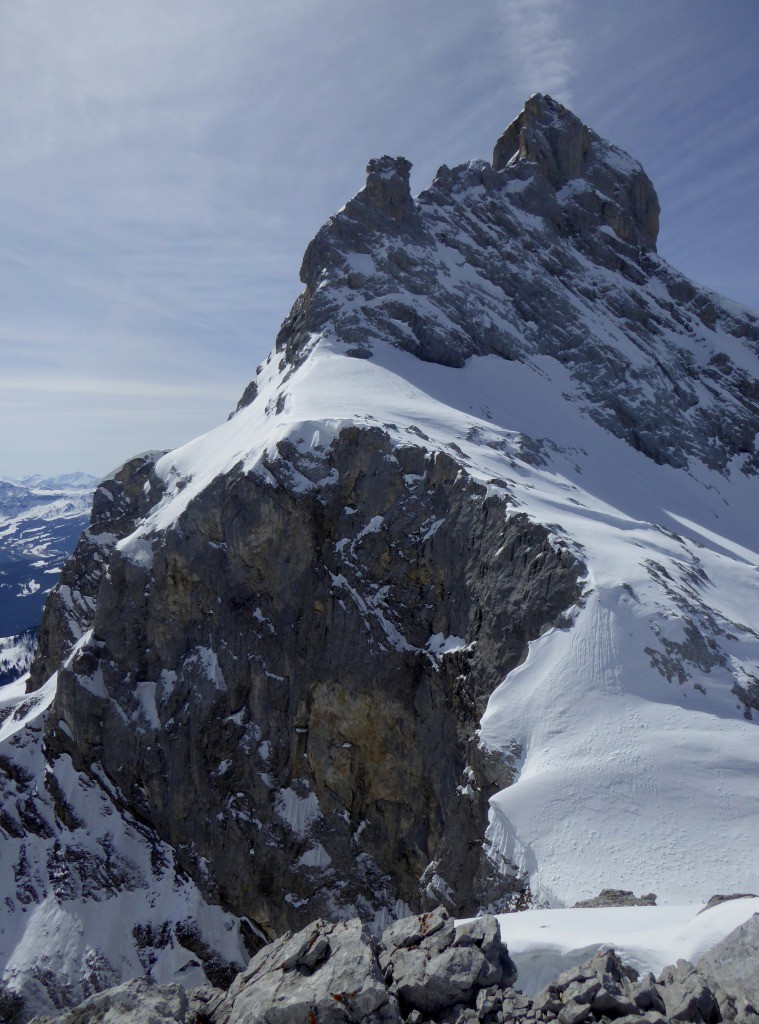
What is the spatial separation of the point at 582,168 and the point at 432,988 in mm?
114268

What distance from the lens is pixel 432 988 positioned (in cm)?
970

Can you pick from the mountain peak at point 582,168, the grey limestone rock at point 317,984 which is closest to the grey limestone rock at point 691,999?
the grey limestone rock at point 317,984

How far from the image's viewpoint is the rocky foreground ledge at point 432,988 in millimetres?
8750

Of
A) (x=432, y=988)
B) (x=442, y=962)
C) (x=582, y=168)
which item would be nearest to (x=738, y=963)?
(x=442, y=962)

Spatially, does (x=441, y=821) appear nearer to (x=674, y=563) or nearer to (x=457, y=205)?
(x=674, y=563)

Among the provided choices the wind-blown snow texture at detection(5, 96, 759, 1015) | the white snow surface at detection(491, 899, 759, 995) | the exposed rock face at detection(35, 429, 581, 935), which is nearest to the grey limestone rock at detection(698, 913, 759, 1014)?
the white snow surface at detection(491, 899, 759, 995)

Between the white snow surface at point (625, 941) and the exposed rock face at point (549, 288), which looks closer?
the white snow surface at point (625, 941)

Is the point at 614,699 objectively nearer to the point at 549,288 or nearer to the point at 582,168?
the point at 549,288

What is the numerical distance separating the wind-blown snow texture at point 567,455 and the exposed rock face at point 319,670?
77 centimetres

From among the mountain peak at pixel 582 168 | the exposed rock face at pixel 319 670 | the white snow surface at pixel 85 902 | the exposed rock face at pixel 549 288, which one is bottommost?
the white snow surface at pixel 85 902

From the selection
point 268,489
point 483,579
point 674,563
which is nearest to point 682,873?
point 483,579

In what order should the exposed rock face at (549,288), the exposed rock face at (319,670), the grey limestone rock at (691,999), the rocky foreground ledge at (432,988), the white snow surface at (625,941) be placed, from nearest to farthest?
the grey limestone rock at (691,999) → the rocky foreground ledge at (432,988) → the white snow surface at (625,941) → the exposed rock face at (319,670) → the exposed rock face at (549,288)

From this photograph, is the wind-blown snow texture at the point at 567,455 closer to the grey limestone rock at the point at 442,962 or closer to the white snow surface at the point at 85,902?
the white snow surface at the point at 85,902

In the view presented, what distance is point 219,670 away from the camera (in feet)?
148
